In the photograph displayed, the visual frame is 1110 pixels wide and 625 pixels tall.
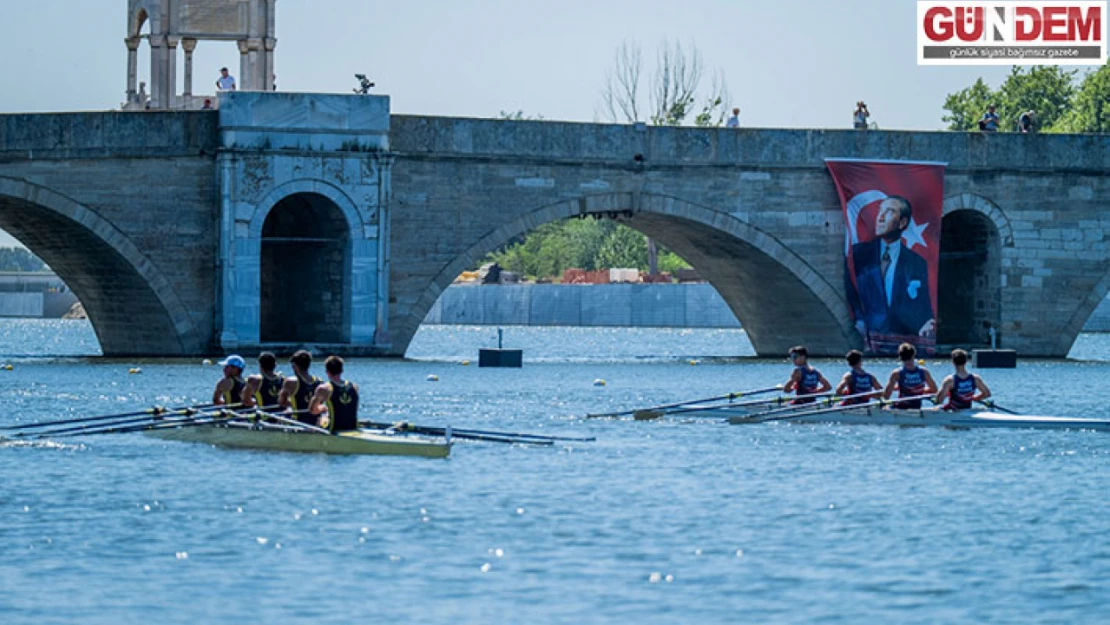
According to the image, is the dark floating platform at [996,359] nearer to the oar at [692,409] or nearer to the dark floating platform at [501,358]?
the dark floating platform at [501,358]

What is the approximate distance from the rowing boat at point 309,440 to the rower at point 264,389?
495 millimetres

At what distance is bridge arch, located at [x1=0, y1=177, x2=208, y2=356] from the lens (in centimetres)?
4359

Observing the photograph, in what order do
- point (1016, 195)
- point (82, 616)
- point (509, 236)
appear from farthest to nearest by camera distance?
point (1016, 195) → point (509, 236) → point (82, 616)

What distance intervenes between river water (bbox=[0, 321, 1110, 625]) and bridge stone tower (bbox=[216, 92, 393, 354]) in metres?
11.5

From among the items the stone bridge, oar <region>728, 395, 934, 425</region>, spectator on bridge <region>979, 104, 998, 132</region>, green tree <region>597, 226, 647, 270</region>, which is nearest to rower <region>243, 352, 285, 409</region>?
oar <region>728, 395, 934, 425</region>

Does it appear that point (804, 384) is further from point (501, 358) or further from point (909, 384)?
point (501, 358)

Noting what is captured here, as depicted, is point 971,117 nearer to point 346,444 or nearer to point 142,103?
point 142,103

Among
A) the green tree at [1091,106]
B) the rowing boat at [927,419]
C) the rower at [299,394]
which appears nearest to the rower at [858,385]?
the rowing boat at [927,419]

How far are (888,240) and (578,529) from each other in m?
31.3

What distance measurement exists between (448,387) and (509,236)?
7.86m

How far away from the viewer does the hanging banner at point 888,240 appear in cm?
5031

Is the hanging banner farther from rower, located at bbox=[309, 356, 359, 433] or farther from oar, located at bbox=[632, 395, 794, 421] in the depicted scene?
rower, located at bbox=[309, 356, 359, 433]

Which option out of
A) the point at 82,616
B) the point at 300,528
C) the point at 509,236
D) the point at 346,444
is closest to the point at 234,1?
the point at 509,236

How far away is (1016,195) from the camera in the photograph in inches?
2037
